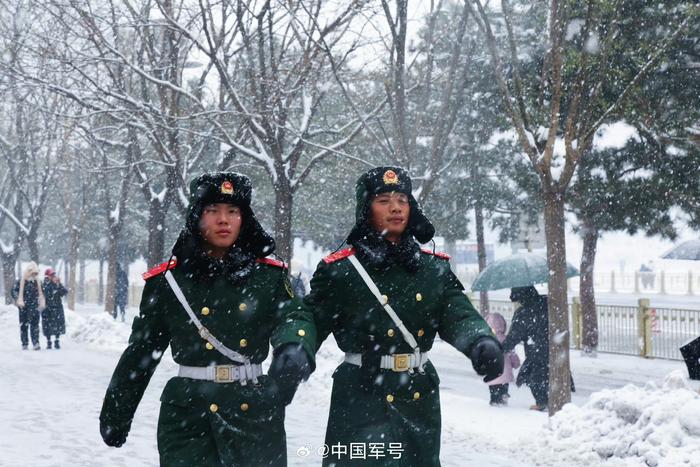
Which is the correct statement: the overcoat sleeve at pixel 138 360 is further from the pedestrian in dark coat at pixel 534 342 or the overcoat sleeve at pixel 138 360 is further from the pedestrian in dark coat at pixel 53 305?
the pedestrian in dark coat at pixel 53 305

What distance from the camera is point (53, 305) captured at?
18219 millimetres

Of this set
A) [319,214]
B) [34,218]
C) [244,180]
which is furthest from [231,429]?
[319,214]

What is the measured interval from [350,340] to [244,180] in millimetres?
893

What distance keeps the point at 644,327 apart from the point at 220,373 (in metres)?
15.6

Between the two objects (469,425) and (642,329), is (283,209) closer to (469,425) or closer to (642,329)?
(469,425)

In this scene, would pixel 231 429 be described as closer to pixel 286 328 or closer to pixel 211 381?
pixel 211 381

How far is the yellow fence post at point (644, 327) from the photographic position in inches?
694

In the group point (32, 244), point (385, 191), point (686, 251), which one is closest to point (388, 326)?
point (385, 191)

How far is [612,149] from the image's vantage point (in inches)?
629

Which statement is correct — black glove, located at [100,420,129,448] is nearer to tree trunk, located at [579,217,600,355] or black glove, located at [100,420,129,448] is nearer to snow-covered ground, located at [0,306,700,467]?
snow-covered ground, located at [0,306,700,467]

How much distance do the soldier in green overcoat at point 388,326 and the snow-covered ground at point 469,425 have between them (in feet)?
6.81

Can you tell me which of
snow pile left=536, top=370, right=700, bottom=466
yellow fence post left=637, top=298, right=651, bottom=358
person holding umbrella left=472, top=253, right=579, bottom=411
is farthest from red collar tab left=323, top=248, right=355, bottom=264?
yellow fence post left=637, top=298, right=651, bottom=358

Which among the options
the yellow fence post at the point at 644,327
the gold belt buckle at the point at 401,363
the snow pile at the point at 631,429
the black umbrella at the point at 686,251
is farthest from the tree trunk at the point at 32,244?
the gold belt buckle at the point at 401,363

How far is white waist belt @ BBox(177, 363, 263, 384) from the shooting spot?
3.66m
